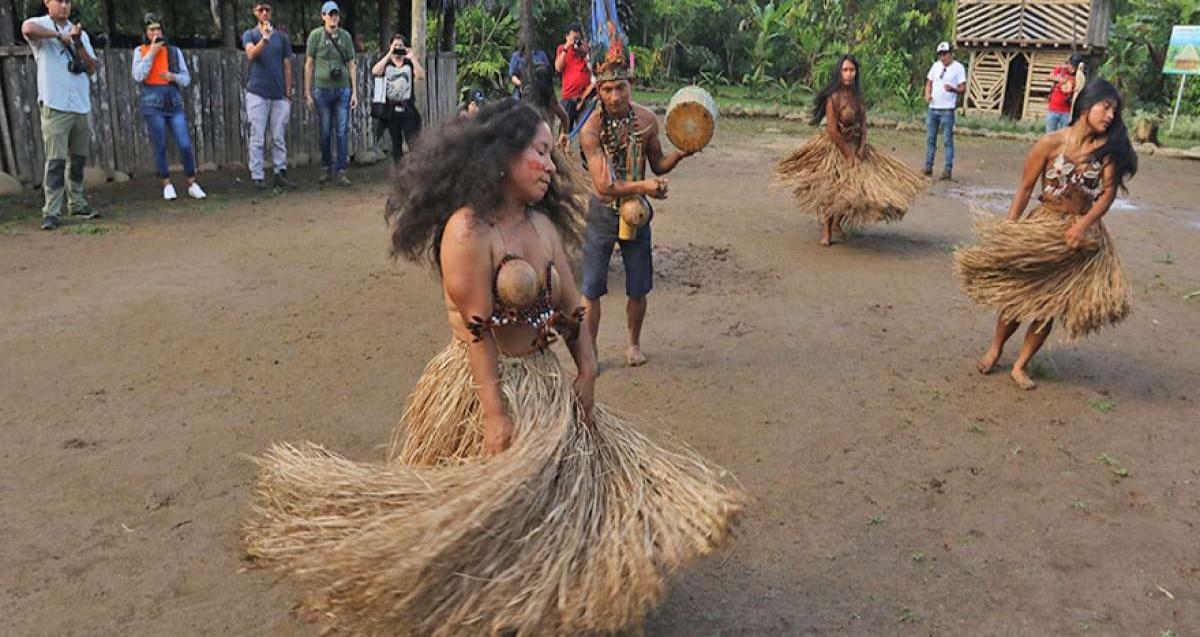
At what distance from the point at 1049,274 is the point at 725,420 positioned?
1815mm

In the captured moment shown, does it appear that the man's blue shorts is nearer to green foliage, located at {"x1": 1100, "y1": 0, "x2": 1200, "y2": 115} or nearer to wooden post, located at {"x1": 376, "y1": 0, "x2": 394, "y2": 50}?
wooden post, located at {"x1": 376, "y1": 0, "x2": 394, "y2": 50}

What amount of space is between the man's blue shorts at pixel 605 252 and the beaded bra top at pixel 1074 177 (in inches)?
78.3

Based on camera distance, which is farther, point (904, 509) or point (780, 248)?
point (780, 248)

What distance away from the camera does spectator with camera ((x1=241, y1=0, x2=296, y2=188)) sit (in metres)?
9.12

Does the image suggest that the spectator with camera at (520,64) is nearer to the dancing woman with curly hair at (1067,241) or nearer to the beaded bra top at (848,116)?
the beaded bra top at (848,116)

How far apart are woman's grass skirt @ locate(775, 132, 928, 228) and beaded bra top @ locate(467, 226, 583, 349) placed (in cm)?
534

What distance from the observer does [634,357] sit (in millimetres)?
5152

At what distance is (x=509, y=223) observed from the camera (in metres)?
2.51

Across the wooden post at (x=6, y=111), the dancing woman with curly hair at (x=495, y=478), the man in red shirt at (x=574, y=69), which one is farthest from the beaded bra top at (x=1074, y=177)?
the wooden post at (x=6, y=111)

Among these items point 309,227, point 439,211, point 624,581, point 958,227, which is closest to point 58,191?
point 309,227

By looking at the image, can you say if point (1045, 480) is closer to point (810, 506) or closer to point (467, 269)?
point (810, 506)

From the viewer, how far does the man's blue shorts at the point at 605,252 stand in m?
4.97

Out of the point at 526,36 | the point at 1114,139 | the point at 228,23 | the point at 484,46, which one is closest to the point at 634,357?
the point at 1114,139

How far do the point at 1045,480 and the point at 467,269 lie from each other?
2.76 m
